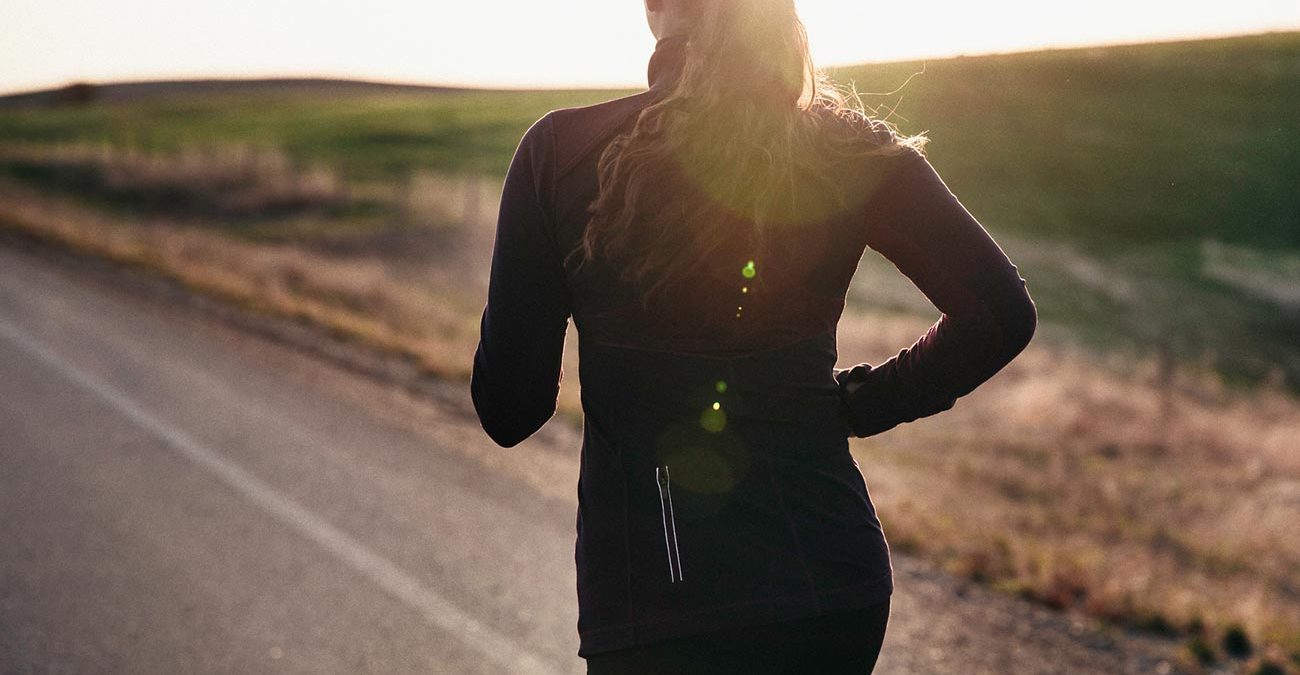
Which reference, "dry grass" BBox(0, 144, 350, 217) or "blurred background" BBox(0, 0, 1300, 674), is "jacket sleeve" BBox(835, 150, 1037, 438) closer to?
"blurred background" BBox(0, 0, 1300, 674)

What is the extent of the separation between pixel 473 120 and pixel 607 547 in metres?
50.0

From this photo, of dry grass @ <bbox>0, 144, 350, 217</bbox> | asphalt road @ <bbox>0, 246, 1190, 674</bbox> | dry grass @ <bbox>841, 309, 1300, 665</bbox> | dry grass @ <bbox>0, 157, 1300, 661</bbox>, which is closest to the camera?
asphalt road @ <bbox>0, 246, 1190, 674</bbox>

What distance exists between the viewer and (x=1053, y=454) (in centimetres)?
981

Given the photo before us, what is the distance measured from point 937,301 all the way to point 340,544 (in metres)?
4.07

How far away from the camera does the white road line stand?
407 cm

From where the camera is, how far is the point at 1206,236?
3150cm

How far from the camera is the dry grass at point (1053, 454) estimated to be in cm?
526

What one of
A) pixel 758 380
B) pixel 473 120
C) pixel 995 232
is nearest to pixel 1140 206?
pixel 995 232

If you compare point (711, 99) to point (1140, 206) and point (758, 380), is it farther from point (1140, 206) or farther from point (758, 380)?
point (1140, 206)

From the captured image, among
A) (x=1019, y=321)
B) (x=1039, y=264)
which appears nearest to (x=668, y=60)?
(x=1019, y=321)

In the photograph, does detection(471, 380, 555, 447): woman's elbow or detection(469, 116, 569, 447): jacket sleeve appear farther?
detection(471, 380, 555, 447): woman's elbow

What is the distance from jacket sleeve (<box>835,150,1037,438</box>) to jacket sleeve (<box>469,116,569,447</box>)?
0.46 m

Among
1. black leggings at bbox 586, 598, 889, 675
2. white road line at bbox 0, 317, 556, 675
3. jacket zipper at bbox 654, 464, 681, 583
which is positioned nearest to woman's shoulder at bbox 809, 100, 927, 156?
jacket zipper at bbox 654, 464, 681, 583

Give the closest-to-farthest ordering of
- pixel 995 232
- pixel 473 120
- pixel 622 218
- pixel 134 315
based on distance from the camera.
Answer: pixel 622 218
pixel 134 315
pixel 995 232
pixel 473 120
